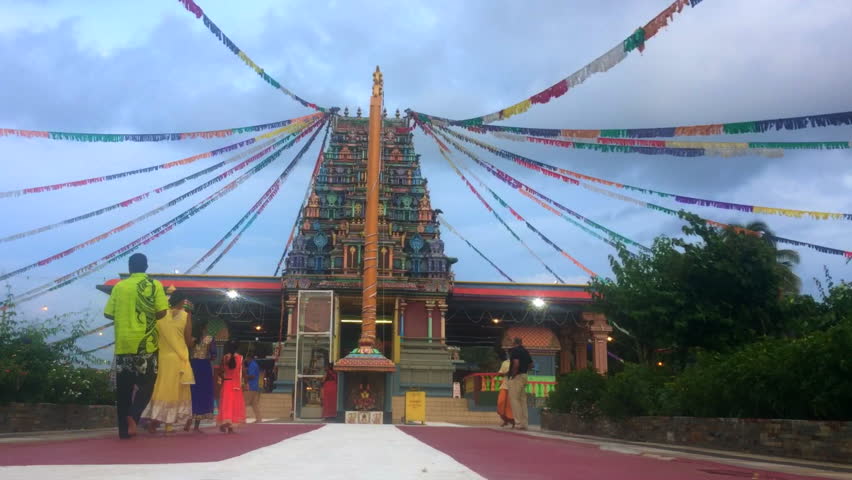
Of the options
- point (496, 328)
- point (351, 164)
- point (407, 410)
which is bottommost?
point (407, 410)

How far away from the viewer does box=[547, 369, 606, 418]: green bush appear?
1338 centimetres

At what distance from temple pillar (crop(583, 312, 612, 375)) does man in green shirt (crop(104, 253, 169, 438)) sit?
1059 inches

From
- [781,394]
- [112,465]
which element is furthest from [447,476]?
[781,394]

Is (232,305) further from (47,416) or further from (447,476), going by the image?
(447,476)

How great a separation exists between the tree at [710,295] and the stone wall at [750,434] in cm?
342

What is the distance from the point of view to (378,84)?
2553cm

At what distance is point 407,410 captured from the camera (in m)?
19.3

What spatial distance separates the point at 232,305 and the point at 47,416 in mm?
23135

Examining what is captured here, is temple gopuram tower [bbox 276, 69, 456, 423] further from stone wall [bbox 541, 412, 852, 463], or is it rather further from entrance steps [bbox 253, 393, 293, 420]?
stone wall [bbox 541, 412, 852, 463]

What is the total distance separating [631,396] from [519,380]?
3507 millimetres

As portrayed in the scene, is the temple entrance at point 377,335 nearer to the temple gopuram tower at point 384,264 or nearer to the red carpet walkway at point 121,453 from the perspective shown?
the temple gopuram tower at point 384,264

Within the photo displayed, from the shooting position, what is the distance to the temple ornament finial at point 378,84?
25.4 meters

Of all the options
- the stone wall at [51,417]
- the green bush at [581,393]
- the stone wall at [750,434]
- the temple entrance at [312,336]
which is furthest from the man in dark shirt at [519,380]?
the stone wall at [51,417]

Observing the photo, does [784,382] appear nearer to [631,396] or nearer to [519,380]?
[631,396]
